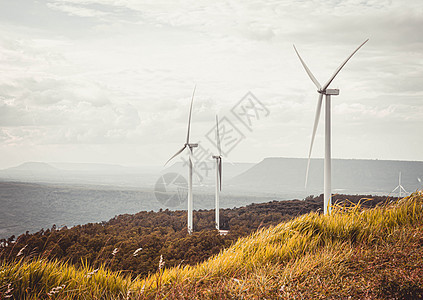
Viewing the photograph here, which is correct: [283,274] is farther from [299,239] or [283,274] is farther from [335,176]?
[335,176]

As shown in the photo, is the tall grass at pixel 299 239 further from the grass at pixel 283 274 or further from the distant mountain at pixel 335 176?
the distant mountain at pixel 335 176

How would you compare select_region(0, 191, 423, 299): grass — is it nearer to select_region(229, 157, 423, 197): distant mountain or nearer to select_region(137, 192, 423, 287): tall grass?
select_region(137, 192, 423, 287): tall grass

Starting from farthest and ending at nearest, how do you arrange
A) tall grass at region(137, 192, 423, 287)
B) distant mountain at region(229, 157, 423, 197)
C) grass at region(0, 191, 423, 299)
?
1. distant mountain at region(229, 157, 423, 197)
2. tall grass at region(137, 192, 423, 287)
3. grass at region(0, 191, 423, 299)

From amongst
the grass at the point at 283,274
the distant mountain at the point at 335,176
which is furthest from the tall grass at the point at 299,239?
the distant mountain at the point at 335,176

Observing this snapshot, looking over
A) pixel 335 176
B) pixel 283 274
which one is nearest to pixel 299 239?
pixel 283 274

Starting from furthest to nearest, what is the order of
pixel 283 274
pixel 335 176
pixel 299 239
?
pixel 335 176 < pixel 299 239 < pixel 283 274

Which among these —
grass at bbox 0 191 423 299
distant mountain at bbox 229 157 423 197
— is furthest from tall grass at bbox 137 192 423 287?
distant mountain at bbox 229 157 423 197

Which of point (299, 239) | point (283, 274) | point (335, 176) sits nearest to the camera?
point (283, 274)
